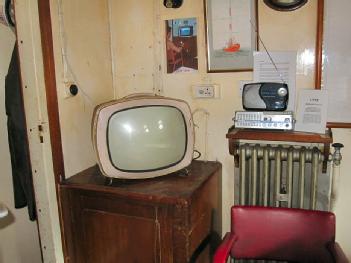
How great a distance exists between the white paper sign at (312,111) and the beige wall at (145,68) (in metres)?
0.06

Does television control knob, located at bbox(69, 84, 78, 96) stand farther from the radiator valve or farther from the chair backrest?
the radiator valve

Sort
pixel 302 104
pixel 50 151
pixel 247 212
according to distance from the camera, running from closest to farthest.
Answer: pixel 247 212 → pixel 50 151 → pixel 302 104

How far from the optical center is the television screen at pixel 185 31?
5.76ft

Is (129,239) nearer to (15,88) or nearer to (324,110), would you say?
(15,88)

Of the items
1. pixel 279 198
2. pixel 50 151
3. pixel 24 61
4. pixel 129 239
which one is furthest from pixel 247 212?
pixel 24 61

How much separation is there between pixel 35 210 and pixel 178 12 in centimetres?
126

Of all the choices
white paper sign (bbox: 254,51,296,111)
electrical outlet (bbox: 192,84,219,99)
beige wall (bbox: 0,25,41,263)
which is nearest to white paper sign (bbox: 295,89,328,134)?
white paper sign (bbox: 254,51,296,111)

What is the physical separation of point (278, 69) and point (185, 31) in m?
0.53

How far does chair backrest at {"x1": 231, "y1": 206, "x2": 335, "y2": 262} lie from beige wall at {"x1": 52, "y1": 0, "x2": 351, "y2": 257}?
0.48 m

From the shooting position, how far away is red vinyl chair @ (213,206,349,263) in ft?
4.16

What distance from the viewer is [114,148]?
1447 millimetres

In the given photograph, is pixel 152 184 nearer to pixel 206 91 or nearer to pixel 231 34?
pixel 206 91

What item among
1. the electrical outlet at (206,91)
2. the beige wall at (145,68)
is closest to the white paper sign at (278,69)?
the beige wall at (145,68)

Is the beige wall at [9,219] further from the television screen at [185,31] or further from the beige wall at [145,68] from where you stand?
the television screen at [185,31]
